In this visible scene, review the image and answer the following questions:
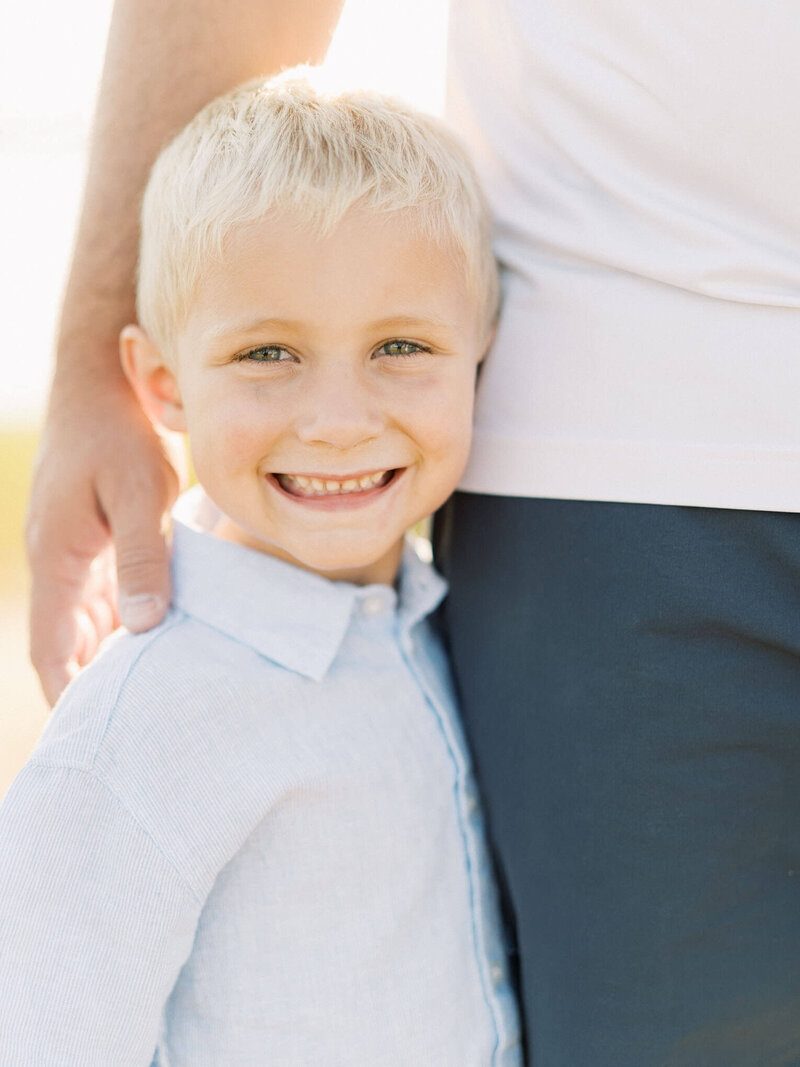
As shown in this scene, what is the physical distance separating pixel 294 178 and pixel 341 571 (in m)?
0.58

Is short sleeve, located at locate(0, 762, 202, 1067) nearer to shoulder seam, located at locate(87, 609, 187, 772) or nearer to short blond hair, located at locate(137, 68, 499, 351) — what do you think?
shoulder seam, located at locate(87, 609, 187, 772)

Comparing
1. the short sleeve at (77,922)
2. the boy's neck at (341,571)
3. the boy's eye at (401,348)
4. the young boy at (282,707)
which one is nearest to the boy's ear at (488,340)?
the young boy at (282,707)

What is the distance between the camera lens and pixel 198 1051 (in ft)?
4.58

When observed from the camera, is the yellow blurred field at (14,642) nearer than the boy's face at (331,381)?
No

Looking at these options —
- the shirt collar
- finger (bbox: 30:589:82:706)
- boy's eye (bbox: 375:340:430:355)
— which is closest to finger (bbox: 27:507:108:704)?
finger (bbox: 30:589:82:706)

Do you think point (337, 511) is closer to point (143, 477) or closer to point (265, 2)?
point (143, 477)

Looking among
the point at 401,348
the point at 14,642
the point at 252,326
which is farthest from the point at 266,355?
the point at 14,642

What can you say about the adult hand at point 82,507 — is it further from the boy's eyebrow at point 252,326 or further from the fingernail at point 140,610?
the boy's eyebrow at point 252,326

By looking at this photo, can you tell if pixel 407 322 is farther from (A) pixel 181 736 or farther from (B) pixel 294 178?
(A) pixel 181 736

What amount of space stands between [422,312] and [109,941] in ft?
2.83

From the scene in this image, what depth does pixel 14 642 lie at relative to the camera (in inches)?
197

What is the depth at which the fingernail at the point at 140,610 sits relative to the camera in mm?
1489

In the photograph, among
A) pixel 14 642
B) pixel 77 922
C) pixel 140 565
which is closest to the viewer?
pixel 77 922

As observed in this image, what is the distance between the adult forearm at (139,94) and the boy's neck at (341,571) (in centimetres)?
30
